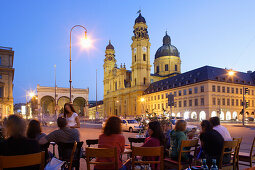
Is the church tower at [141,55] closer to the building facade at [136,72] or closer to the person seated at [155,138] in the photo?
the building facade at [136,72]

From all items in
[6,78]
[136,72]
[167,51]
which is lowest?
[6,78]

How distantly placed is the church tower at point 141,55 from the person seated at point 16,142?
76893 mm

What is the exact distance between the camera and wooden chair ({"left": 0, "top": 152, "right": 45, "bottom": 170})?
11.4 ft

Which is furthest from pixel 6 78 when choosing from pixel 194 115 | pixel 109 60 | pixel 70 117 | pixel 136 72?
pixel 109 60

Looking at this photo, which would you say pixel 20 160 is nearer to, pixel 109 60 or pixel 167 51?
pixel 167 51

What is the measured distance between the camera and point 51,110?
293ft

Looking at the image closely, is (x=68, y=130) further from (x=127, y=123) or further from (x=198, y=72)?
(x=198, y=72)

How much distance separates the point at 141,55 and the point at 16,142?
77.8m

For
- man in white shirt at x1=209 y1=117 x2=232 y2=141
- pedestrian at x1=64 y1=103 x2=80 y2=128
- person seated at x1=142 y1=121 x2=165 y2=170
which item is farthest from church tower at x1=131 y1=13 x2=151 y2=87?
person seated at x1=142 y1=121 x2=165 y2=170

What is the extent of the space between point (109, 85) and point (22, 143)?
325 ft

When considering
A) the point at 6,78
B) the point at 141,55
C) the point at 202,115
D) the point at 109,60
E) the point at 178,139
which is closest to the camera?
the point at 178,139

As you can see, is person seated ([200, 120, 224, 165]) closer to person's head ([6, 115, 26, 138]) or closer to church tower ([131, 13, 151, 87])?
person's head ([6, 115, 26, 138])

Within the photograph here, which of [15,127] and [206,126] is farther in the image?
[206,126]

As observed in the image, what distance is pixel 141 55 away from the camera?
264 feet
